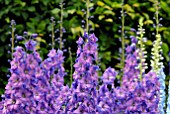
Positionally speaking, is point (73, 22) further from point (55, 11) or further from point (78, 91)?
point (78, 91)

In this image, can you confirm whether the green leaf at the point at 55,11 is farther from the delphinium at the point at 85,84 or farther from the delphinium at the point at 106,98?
the delphinium at the point at 85,84

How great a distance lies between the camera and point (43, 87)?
3.87 m

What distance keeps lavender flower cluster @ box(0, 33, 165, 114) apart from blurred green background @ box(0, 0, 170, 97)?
2247 millimetres

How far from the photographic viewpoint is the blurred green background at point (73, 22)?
6.39m

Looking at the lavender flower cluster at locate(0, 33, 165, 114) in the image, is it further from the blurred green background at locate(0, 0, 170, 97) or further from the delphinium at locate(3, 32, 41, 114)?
the blurred green background at locate(0, 0, 170, 97)

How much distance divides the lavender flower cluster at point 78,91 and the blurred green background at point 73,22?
225 centimetres

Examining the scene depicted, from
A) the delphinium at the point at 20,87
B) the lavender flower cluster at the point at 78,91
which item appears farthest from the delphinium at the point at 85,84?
the delphinium at the point at 20,87

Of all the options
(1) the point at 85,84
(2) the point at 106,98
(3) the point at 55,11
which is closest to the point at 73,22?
(3) the point at 55,11

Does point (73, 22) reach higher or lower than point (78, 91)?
higher

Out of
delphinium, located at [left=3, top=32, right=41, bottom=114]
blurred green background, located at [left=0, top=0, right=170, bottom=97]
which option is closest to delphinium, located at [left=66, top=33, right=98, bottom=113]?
delphinium, located at [left=3, top=32, right=41, bottom=114]

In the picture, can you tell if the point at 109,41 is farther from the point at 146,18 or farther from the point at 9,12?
the point at 9,12

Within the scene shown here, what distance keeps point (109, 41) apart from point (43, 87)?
282 cm

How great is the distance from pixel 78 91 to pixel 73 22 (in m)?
2.97

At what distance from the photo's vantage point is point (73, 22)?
6480 millimetres
